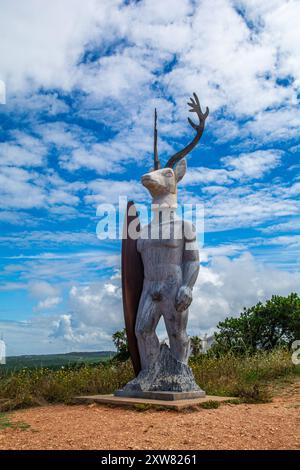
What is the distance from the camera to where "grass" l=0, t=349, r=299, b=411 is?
7.91 metres

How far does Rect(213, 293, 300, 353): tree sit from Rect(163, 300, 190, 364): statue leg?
996 cm

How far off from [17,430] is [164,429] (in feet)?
5.38

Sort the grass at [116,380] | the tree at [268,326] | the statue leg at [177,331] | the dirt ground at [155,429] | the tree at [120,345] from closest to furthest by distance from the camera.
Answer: the dirt ground at [155,429] < the statue leg at [177,331] < the grass at [116,380] < the tree at [120,345] < the tree at [268,326]

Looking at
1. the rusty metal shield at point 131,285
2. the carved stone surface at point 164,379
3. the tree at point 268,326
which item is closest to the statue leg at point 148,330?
the carved stone surface at point 164,379

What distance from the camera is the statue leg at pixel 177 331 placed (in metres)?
7.29

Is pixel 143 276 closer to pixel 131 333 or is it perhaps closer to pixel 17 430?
pixel 131 333

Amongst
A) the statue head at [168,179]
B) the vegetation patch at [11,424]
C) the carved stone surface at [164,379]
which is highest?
the statue head at [168,179]

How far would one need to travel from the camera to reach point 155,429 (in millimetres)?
5281

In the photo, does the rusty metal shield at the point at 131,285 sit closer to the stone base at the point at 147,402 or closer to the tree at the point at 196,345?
the stone base at the point at 147,402

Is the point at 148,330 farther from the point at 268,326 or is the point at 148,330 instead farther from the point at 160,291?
the point at 268,326

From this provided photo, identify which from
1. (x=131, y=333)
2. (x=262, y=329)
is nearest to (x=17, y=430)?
(x=131, y=333)

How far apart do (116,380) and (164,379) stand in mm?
2263

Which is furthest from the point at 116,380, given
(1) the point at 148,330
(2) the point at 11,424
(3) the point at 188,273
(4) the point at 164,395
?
(2) the point at 11,424

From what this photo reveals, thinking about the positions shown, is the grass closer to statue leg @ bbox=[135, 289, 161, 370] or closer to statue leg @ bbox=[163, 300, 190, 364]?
statue leg @ bbox=[163, 300, 190, 364]
